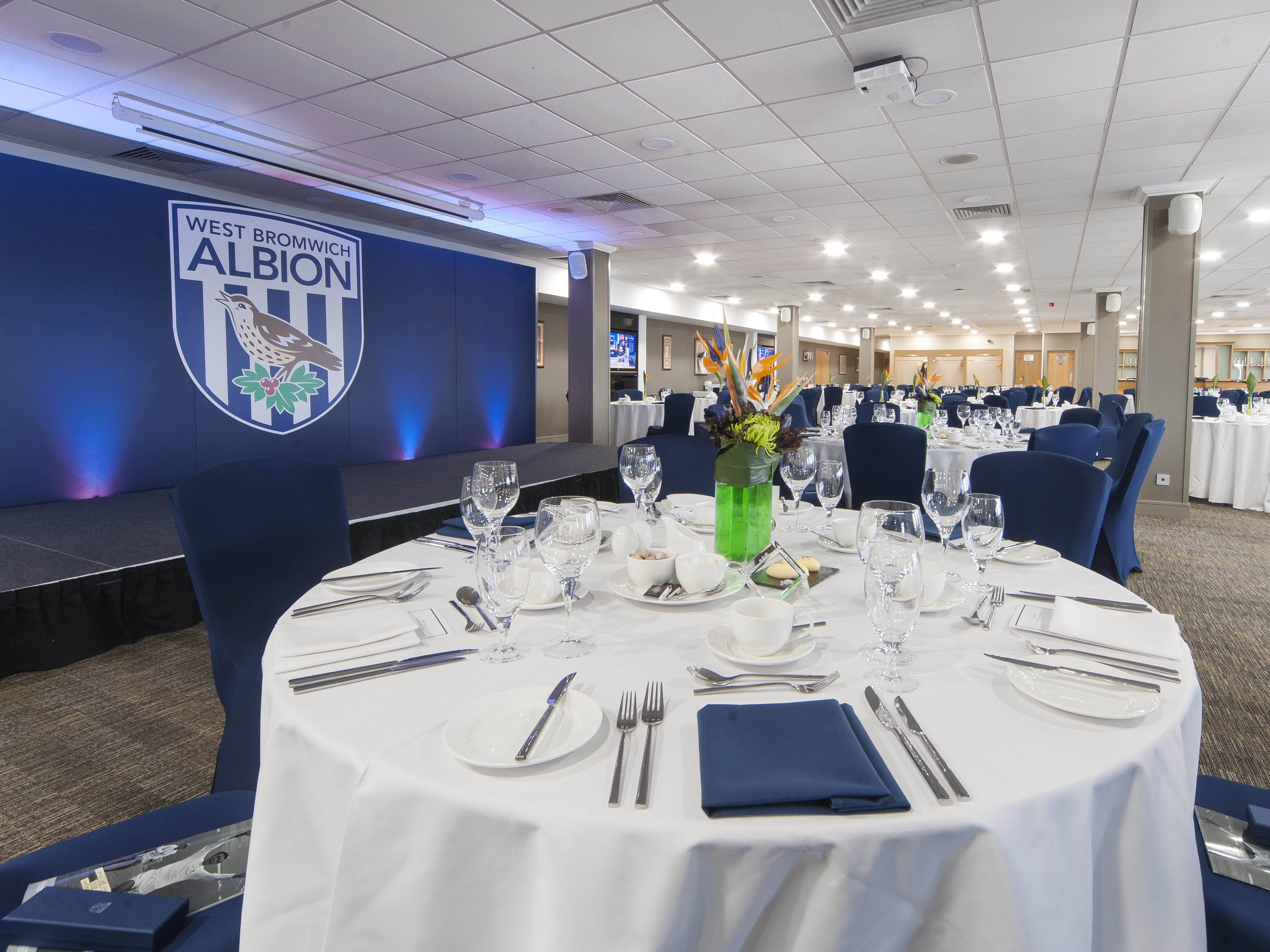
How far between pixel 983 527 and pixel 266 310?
6.60 m

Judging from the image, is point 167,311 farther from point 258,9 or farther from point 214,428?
point 258,9

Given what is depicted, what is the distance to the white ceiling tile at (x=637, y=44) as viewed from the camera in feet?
11.6

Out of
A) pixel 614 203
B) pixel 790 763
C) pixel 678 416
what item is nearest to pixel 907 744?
pixel 790 763

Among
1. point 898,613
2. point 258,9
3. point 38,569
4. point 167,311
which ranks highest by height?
point 258,9

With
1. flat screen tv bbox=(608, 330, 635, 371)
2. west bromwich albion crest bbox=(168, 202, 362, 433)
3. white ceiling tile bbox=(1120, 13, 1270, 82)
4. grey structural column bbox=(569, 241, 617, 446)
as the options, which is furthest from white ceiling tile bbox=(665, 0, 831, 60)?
flat screen tv bbox=(608, 330, 635, 371)

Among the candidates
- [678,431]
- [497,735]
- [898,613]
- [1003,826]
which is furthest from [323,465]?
[678,431]

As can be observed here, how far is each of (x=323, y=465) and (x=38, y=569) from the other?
2301mm

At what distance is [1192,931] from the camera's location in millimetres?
922

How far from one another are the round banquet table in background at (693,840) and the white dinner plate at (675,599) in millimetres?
271

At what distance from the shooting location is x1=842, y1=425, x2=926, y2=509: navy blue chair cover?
390 centimetres

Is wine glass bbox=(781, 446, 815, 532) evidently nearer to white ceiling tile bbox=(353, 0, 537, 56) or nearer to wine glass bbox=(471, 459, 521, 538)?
wine glass bbox=(471, 459, 521, 538)

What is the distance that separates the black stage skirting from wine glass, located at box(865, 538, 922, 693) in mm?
3609

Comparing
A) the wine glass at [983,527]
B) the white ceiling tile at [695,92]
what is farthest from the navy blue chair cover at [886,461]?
the wine glass at [983,527]

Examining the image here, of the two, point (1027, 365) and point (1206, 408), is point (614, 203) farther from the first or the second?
point (1027, 365)
